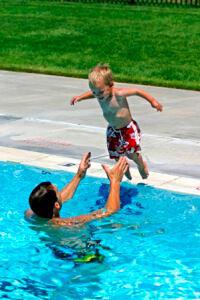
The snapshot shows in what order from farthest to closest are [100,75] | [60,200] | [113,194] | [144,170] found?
[144,170]
[100,75]
[113,194]
[60,200]

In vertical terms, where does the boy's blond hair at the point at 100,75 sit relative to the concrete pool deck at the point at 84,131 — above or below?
above

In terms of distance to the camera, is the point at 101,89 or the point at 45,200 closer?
the point at 45,200

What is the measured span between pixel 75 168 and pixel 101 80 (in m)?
1.39

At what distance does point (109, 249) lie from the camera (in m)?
6.45

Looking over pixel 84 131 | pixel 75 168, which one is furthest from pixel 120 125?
pixel 84 131

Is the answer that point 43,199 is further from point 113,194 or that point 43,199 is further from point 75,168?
point 75,168

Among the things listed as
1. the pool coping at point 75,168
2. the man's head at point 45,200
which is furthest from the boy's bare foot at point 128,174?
the man's head at point 45,200

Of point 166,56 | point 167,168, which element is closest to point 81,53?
point 166,56

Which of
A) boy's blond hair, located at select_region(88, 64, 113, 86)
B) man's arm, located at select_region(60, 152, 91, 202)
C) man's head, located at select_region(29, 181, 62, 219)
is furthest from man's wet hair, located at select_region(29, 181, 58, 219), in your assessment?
boy's blond hair, located at select_region(88, 64, 113, 86)

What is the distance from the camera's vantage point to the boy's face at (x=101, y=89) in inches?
285

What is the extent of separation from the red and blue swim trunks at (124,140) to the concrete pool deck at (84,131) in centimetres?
42

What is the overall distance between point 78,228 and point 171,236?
84 centimetres

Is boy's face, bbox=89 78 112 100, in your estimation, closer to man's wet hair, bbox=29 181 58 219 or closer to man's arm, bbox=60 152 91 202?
man's arm, bbox=60 152 91 202

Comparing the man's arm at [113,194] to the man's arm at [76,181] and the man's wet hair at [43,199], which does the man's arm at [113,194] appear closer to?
the man's arm at [76,181]
